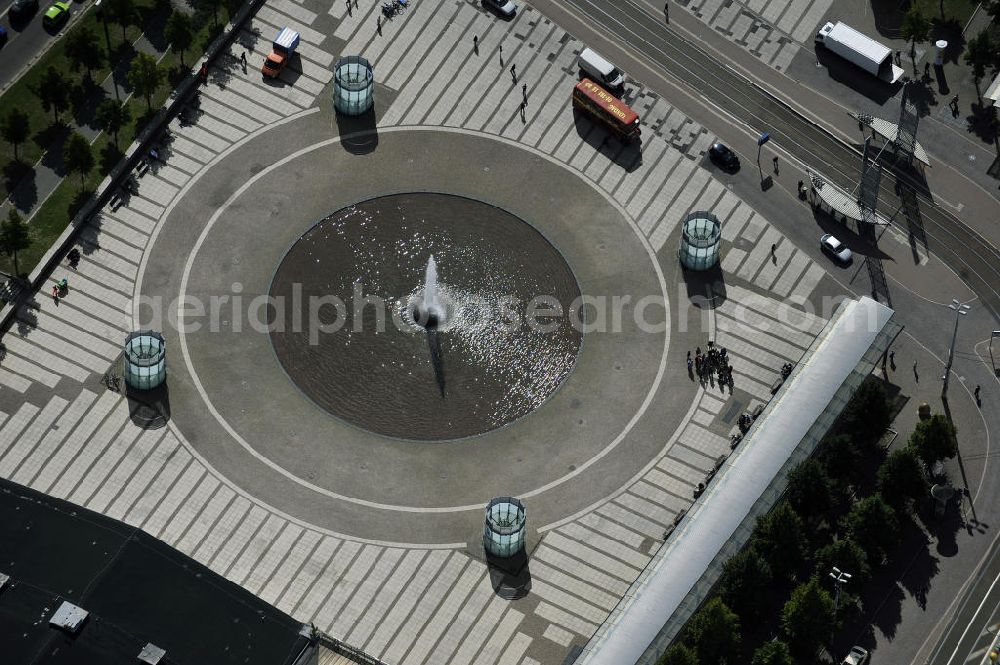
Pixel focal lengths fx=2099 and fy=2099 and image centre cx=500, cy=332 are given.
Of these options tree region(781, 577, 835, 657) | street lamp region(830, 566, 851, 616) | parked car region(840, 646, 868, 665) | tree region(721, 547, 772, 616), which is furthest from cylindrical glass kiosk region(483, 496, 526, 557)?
parked car region(840, 646, 868, 665)

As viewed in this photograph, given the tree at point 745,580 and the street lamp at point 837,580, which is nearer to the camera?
the street lamp at point 837,580

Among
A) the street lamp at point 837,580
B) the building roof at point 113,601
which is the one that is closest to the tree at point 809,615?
the street lamp at point 837,580

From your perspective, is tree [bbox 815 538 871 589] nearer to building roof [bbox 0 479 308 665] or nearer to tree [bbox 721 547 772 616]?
tree [bbox 721 547 772 616]

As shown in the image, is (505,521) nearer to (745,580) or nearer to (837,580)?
(745,580)

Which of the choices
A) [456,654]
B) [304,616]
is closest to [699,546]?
[456,654]

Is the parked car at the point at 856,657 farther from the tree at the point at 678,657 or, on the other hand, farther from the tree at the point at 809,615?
the tree at the point at 678,657

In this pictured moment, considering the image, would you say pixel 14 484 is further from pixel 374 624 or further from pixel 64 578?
pixel 374 624
